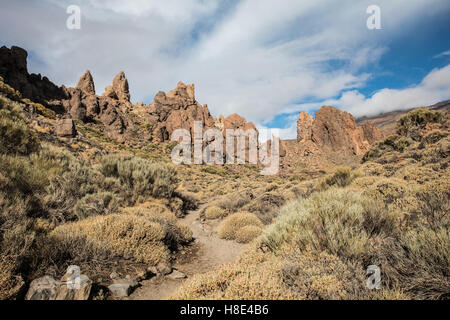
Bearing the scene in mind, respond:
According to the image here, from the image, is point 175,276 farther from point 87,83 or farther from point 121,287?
point 87,83

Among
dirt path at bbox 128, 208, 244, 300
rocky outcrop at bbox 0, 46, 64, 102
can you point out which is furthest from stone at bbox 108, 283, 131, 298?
rocky outcrop at bbox 0, 46, 64, 102

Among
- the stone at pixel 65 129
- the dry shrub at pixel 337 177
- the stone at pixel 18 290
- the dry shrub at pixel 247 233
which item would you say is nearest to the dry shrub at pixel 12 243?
the stone at pixel 18 290

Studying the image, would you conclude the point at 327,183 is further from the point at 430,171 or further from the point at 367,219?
the point at 367,219

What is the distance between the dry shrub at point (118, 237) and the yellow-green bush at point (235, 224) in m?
3.09

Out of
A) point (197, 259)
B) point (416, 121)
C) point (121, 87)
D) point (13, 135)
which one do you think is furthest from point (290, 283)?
point (121, 87)

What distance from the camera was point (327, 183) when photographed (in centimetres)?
1017

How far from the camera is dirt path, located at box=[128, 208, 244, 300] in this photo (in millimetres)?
3813

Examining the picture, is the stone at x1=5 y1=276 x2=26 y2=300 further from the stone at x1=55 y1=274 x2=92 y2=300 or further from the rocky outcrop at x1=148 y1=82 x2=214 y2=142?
the rocky outcrop at x1=148 y1=82 x2=214 y2=142

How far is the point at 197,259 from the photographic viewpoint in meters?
5.94

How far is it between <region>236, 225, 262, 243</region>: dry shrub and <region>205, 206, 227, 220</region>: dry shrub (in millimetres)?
3547

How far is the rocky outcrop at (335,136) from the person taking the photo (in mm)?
58594
